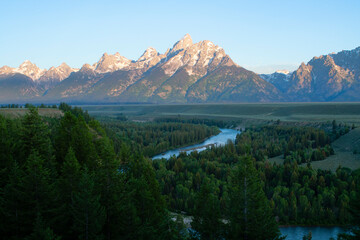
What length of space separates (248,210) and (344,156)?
7833 cm

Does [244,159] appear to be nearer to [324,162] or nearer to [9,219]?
[9,219]

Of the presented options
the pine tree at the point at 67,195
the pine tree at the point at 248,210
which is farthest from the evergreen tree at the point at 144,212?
the pine tree at the point at 248,210

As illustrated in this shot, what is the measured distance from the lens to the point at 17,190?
26.0 m

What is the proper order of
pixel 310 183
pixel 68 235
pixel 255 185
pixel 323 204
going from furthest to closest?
1. pixel 310 183
2. pixel 323 204
3. pixel 255 185
4. pixel 68 235

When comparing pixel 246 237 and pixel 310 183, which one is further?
pixel 310 183

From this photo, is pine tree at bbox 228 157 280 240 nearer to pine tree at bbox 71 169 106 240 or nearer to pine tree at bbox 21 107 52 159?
pine tree at bbox 71 169 106 240

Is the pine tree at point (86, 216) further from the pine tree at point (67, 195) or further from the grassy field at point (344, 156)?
the grassy field at point (344, 156)

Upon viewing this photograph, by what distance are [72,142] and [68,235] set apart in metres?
14.1

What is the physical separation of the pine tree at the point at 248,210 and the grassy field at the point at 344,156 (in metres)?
57.9

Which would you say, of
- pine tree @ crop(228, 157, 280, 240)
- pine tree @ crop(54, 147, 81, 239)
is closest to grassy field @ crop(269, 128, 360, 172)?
pine tree @ crop(228, 157, 280, 240)

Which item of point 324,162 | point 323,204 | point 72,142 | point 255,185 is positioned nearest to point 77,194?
point 72,142

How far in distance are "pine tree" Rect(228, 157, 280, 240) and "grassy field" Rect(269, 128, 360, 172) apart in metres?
57.9

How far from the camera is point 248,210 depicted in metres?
28.4

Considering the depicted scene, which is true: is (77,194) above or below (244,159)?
below
